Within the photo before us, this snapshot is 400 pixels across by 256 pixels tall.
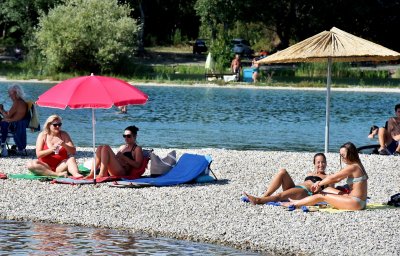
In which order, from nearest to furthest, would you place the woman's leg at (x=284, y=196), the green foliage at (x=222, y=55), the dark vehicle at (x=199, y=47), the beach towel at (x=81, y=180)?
the woman's leg at (x=284, y=196)
the beach towel at (x=81, y=180)
the green foliage at (x=222, y=55)
the dark vehicle at (x=199, y=47)

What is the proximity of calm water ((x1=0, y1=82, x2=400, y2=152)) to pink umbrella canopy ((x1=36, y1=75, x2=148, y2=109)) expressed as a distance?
7.73 metres

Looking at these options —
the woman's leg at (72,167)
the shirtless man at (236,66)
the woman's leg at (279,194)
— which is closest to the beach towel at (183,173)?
the woman's leg at (72,167)

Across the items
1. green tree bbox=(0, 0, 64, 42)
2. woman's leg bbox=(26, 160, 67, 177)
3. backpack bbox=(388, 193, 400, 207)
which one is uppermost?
green tree bbox=(0, 0, 64, 42)

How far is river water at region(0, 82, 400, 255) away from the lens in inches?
426

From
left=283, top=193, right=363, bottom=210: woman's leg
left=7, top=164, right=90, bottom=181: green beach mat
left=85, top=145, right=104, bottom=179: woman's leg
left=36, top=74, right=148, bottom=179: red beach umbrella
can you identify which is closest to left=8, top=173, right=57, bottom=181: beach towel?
left=7, top=164, right=90, bottom=181: green beach mat

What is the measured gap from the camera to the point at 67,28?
47312 millimetres

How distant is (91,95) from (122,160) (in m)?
1.01

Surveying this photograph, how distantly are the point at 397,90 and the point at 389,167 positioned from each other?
86.5 ft

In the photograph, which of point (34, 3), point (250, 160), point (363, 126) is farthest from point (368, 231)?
point (34, 3)

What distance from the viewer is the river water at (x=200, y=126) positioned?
1083 cm

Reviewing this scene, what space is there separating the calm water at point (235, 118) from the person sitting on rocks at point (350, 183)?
10.1 metres

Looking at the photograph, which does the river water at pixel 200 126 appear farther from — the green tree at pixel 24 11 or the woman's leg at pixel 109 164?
the green tree at pixel 24 11

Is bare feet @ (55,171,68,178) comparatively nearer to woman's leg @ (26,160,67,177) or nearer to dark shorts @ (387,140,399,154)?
woman's leg @ (26,160,67,177)

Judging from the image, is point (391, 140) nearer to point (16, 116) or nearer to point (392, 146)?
point (392, 146)
